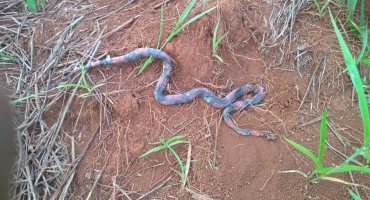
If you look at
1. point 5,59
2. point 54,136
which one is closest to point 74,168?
point 54,136

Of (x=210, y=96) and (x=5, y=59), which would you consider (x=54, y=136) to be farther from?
(x=210, y=96)

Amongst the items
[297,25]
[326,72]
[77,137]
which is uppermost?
[297,25]

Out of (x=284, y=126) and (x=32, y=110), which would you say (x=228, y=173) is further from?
(x=32, y=110)

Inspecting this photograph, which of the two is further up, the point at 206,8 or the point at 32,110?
the point at 206,8

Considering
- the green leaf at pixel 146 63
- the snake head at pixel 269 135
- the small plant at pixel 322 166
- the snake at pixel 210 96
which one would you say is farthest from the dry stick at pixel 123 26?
the small plant at pixel 322 166

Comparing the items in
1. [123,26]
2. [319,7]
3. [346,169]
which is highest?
[319,7]

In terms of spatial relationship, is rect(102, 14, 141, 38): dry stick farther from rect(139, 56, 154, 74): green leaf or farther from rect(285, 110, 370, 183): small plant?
rect(285, 110, 370, 183): small plant

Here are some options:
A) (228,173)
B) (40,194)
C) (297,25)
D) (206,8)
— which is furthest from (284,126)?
(40,194)

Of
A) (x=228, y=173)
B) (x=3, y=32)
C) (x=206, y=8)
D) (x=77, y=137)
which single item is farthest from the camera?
(x=3, y=32)
